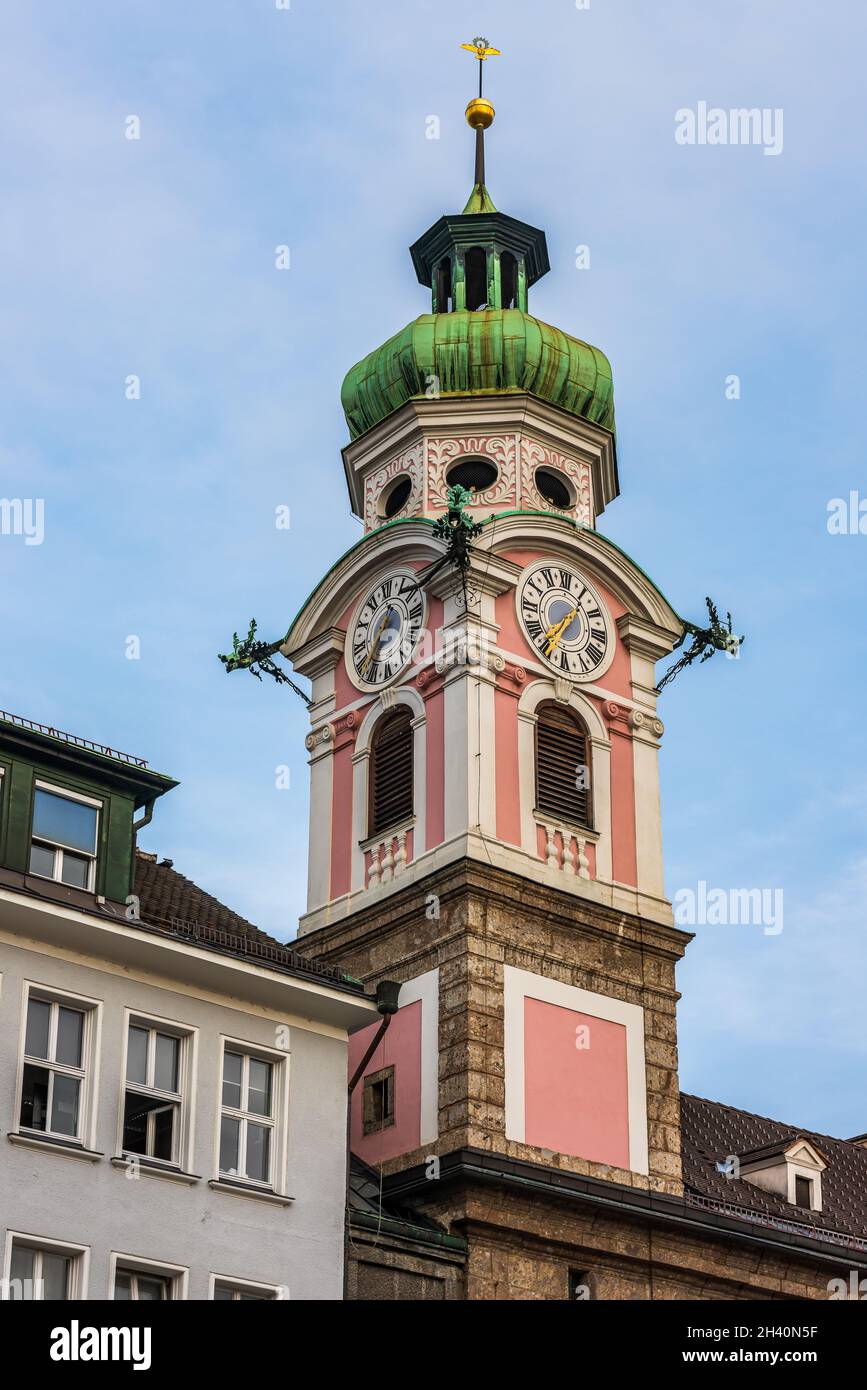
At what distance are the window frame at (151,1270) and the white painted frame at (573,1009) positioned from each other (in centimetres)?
1091

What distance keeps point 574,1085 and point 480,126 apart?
24281 mm

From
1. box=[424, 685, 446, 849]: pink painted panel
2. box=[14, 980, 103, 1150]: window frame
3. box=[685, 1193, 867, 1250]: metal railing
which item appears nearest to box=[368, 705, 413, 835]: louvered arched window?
box=[424, 685, 446, 849]: pink painted panel

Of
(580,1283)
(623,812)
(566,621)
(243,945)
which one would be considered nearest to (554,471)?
(566,621)

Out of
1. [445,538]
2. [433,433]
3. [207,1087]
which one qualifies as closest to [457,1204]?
[207,1087]

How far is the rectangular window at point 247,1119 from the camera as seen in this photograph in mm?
31234

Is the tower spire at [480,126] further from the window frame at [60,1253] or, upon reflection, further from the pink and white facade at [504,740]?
the window frame at [60,1253]

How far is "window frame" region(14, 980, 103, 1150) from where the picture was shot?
2909 centimetres

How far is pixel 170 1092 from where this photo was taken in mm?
30844

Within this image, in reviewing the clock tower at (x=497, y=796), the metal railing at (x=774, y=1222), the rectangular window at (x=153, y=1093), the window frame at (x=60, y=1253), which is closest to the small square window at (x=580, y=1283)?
the clock tower at (x=497, y=796)

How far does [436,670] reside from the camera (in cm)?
4466

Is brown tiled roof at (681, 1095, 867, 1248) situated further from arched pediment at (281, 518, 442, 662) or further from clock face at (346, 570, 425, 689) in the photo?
arched pediment at (281, 518, 442, 662)

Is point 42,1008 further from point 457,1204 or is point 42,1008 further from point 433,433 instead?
point 433,433

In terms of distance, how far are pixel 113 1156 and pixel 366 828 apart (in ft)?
51.7
